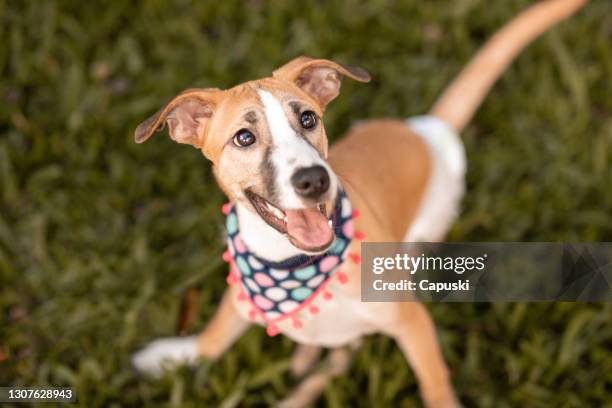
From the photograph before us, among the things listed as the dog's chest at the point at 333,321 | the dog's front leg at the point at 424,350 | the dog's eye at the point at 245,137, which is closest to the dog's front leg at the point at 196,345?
the dog's chest at the point at 333,321

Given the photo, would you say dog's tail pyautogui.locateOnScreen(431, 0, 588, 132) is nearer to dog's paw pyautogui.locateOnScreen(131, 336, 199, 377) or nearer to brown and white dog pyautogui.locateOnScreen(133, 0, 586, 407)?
brown and white dog pyautogui.locateOnScreen(133, 0, 586, 407)

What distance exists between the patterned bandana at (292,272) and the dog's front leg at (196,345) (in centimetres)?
51

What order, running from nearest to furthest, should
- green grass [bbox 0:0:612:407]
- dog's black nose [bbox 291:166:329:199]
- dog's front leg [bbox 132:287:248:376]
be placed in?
dog's black nose [bbox 291:166:329:199] < dog's front leg [bbox 132:287:248:376] < green grass [bbox 0:0:612:407]

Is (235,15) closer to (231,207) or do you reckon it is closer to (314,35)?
(314,35)

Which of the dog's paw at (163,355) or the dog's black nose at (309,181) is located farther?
the dog's paw at (163,355)

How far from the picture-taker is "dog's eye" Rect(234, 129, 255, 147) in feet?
9.48

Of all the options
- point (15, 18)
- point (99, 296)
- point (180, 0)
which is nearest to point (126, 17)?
point (180, 0)

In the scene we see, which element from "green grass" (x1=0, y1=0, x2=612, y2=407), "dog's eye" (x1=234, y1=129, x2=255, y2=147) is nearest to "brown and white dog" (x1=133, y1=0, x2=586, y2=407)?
"dog's eye" (x1=234, y1=129, x2=255, y2=147)

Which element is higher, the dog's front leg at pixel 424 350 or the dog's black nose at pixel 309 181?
the dog's black nose at pixel 309 181

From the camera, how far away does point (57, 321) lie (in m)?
4.40

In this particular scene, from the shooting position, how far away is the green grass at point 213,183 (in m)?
4.14

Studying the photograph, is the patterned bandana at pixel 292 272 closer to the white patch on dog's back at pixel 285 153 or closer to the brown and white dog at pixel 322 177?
the brown and white dog at pixel 322 177

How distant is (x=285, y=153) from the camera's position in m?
2.76

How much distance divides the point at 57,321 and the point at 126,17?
9.69ft
